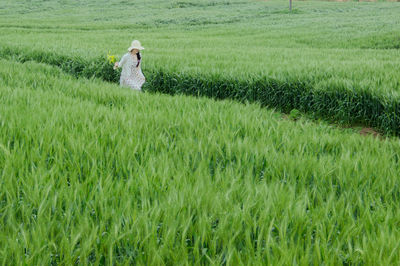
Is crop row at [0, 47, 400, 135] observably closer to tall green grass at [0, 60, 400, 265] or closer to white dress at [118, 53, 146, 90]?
white dress at [118, 53, 146, 90]

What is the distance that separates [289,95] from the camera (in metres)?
6.44

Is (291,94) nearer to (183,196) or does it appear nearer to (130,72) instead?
(130,72)

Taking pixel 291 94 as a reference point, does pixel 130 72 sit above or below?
above

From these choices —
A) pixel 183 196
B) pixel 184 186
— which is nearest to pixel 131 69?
pixel 184 186

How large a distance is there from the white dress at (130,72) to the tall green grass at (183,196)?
380cm

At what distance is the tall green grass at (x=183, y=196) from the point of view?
1352 millimetres

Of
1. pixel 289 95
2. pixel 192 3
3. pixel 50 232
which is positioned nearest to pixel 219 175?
pixel 50 232

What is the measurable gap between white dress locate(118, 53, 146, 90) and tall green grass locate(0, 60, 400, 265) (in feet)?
12.5

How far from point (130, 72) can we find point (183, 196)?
5.74 metres

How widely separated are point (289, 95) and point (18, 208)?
549 cm

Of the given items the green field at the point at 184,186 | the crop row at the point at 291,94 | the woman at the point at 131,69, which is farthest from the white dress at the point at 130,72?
the green field at the point at 184,186

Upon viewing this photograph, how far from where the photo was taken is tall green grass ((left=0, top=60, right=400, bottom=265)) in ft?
4.43

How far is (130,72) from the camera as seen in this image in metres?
7.09

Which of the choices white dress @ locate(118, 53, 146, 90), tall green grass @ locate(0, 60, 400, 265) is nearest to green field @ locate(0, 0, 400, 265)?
tall green grass @ locate(0, 60, 400, 265)
